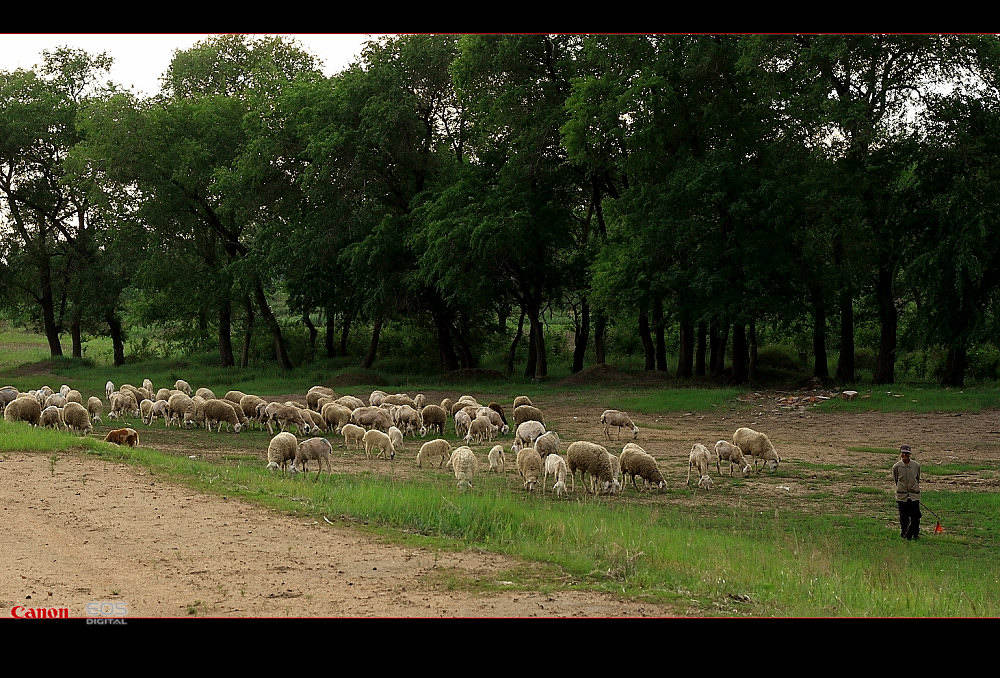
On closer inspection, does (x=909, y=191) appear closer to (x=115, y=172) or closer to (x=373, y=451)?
(x=373, y=451)

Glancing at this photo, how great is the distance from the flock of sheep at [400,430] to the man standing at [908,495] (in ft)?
13.0

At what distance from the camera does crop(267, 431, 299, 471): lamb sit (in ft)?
56.9

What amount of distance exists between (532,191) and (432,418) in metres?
16.1

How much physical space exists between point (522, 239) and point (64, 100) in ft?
102

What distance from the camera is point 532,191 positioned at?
38.0m

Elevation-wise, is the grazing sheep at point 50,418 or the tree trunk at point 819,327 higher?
the tree trunk at point 819,327

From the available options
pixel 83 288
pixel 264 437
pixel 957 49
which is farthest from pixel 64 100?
pixel 957 49

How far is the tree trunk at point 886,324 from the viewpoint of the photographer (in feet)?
108


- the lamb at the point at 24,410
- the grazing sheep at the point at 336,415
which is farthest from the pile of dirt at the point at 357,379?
the lamb at the point at 24,410

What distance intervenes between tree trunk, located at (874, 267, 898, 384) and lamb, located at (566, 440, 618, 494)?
20284mm


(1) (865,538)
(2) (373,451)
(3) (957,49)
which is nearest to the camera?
(1) (865,538)

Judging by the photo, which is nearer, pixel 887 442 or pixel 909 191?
pixel 887 442

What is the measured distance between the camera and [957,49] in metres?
29.5

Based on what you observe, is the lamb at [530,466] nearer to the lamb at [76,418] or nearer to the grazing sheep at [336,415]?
the grazing sheep at [336,415]
